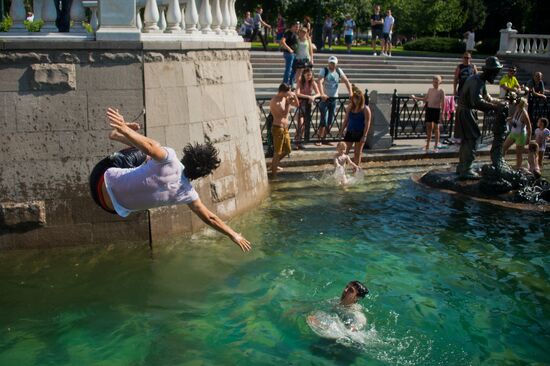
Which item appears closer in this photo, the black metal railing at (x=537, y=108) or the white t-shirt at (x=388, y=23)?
the black metal railing at (x=537, y=108)

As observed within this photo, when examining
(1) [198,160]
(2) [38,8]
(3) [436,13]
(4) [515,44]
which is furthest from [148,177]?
(3) [436,13]

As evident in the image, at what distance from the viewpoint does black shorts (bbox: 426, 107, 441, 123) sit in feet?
51.6

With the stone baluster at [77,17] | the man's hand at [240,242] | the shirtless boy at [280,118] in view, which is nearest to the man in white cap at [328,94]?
the shirtless boy at [280,118]

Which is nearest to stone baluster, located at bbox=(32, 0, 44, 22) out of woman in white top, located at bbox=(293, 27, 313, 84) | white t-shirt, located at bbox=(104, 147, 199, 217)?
white t-shirt, located at bbox=(104, 147, 199, 217)

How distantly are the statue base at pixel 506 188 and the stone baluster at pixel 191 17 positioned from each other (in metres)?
6.09

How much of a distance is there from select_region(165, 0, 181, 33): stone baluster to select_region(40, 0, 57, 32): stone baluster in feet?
5.36

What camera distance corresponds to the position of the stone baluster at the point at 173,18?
9586 millimetres

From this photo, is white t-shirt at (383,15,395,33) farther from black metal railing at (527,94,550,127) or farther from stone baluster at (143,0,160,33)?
stone baluster at (143,0,160,33)

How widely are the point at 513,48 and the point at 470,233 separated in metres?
20.6

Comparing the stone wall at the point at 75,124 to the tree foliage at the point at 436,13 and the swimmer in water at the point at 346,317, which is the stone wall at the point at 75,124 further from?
the tree foliage at the point at 436,13

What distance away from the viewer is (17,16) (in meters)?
8.63

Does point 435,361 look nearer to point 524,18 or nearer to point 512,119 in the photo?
point 512,119

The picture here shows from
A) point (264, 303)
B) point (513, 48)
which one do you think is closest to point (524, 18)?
point (513, 48)

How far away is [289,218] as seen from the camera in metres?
11.0
